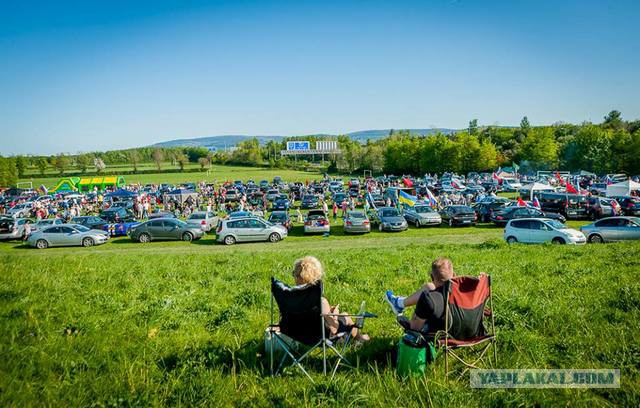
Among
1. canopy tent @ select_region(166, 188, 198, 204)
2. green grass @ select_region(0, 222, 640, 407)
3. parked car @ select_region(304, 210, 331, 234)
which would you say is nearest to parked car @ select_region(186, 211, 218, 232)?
parked car @ select_region(304, 210, 331, 234)

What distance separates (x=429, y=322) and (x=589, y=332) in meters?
2.30

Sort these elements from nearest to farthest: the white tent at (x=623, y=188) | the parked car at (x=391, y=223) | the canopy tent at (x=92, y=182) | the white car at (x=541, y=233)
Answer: the white car at (x=541, y=233), the parked car at (x=391, y=223), the white tent at (x=623, y=188), the canopy tent at (x=92, y=182)

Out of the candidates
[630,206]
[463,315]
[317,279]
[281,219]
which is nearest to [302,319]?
[317,279]

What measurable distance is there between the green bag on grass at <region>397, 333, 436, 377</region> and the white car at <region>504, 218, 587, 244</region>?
49.7ft

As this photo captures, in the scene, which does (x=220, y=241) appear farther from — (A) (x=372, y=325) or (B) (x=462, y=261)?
(A) (x=372, y=325)

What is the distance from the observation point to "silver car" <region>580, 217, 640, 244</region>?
53.6 ft

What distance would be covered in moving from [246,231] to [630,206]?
25.7 m

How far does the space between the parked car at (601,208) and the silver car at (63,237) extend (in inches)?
1247

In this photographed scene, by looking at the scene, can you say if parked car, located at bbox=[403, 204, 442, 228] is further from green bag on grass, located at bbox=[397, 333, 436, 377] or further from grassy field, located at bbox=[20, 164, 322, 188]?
grassy field, located at bbox=[20, 164, 322, 188]

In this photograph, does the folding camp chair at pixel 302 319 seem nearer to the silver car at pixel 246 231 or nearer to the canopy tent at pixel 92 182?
the silver car at pixel 246 231

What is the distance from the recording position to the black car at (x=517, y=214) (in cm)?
2291

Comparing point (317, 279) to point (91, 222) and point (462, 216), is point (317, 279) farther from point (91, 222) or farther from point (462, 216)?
point (91, 222)

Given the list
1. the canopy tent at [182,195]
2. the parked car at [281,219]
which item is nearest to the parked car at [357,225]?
the parked car at [281,219]

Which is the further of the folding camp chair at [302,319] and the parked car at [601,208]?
the parked car at [601,208]
